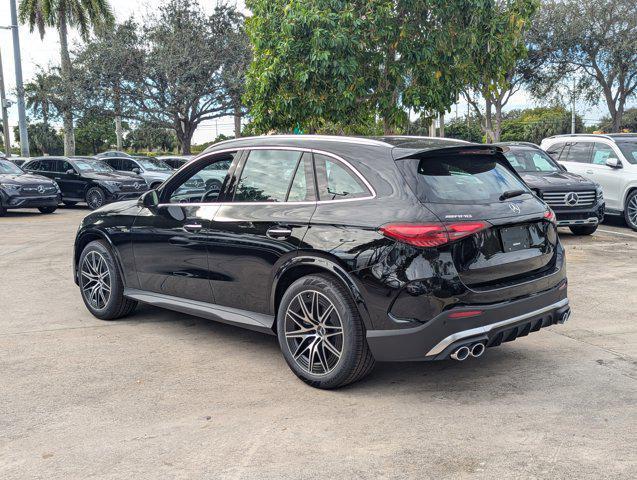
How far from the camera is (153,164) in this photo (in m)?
22.9

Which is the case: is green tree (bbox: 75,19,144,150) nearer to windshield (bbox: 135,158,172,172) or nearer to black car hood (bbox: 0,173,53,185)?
windshield (bbox: 135,158,172,172)

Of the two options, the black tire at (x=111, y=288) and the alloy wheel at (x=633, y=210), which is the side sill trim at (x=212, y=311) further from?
the alloy wheel at (x=633, y=210)

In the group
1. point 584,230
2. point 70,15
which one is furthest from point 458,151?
point 70,15

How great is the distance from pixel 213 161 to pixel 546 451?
3.41 metres

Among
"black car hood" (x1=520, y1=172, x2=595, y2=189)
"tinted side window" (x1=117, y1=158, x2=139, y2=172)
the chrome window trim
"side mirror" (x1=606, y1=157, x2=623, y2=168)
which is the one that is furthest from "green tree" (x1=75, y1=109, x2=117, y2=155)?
the chrome window trim

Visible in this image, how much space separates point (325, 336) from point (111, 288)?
272cm

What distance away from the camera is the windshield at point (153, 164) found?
22.5 meters

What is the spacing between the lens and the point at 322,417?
164 inches

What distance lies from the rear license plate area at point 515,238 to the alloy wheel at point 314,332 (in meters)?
1.20

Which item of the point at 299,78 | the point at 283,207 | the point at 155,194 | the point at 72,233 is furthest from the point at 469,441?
the point at 72,233

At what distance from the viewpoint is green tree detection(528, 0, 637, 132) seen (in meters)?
28.9

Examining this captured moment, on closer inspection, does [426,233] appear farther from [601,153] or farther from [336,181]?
[601,153]

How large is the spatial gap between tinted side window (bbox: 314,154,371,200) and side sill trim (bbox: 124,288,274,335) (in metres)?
1.01

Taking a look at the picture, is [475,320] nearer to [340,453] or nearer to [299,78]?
[340,453]
